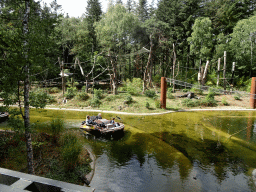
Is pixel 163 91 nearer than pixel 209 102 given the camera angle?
Yes

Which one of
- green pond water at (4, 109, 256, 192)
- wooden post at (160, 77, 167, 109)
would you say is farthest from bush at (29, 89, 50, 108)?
wooden post at (160, 77, 167, 109)

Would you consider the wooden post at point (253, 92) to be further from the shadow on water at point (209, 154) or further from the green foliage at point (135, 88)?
the green foliage at point (135, 88)

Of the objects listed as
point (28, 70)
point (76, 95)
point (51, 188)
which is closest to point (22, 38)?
point (28, 70)

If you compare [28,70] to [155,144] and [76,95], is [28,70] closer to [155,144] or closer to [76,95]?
[155,144]

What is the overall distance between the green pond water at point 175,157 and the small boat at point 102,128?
0.45m

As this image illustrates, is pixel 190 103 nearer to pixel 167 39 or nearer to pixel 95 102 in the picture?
pixel 95 102

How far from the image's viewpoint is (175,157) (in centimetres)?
820

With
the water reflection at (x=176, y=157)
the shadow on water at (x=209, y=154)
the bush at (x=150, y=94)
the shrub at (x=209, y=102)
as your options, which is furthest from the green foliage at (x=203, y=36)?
the shadow on water at (x=209, y=154)

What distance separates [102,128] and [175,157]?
4.47 m

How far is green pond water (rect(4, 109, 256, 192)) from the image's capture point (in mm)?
6180

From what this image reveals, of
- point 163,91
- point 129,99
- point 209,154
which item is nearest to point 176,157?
point 209,154

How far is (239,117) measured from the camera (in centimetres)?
1559

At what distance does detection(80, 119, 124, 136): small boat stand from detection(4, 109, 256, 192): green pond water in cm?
45

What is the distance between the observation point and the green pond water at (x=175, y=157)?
6180 millimetres
